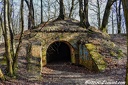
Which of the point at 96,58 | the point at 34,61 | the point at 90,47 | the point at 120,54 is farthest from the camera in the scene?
the point at 90,47

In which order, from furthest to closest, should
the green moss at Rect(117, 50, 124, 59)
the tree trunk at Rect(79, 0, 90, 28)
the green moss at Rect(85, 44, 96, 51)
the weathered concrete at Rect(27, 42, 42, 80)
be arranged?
the tree trunk at Rect(79, 0, 90, 28)
the green moss at Rect(85, 44, 96, 51)
the green moss at Rect(117, 50, 124, 59)
the weathered concrete at Rect(27, 42, 42, 80)

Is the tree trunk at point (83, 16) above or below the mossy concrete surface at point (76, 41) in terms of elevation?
above

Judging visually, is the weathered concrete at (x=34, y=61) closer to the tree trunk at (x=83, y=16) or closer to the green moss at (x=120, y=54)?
the tree trunk at (x=83, y=16)

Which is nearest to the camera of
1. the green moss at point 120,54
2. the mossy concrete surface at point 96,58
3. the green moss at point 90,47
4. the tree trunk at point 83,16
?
the mossy concrete surface at point 96,58

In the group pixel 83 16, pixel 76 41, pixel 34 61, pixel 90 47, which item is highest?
pixel 83 16

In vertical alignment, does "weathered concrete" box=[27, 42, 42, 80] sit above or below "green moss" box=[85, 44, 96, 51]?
below

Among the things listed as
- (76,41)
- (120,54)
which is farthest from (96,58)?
(76,41)

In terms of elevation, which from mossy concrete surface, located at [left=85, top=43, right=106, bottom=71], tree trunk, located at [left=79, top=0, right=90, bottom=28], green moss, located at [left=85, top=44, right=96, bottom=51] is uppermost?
tree trunk, located at [left=79, top=0, right=90, bottom=28]

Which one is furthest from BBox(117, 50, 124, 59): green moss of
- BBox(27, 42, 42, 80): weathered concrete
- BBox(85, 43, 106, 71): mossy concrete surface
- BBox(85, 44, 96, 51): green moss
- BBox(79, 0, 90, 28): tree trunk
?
BBox(27, 42, 42, 80): weathered concrete

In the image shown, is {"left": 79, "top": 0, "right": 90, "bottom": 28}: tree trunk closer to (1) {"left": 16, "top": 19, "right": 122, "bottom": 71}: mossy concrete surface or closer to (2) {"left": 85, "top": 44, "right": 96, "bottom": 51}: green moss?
(1) {"left": 16, "top": 19, "right": 122, "bottom": 71}: mossy concrete surface

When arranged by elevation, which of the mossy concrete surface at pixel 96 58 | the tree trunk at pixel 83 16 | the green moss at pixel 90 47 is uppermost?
the tree trunk at pixel 83 16

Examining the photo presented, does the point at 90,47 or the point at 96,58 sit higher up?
the point at 90,47

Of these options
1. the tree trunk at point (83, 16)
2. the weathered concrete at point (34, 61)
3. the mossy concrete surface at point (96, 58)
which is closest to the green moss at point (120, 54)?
the mossy concrete surface at point (96, 58)

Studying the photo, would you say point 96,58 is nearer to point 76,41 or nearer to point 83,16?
point 76,41
